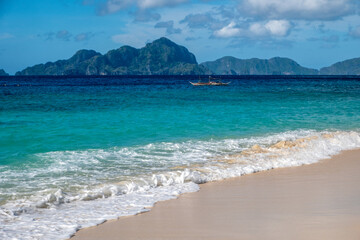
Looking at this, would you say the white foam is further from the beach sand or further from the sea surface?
the beach sand

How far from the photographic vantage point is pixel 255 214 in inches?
257

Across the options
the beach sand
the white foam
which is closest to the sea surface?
the white foam

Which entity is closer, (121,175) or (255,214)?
(255,214)

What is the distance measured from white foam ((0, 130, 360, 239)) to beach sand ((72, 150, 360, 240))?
497 mm

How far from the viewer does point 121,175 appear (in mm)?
9734

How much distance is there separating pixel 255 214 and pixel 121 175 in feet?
13.7

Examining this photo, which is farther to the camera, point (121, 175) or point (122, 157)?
point (122, 157)

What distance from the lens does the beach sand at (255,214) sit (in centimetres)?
562

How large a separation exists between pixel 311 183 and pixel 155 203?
3672mm

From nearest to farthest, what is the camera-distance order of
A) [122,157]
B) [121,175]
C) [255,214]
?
[255,214]
[121,175]
[122,157]

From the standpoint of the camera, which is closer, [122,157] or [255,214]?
[255,214]

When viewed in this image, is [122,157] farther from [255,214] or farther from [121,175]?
[255,214]

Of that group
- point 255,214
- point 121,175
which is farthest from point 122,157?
point 255,214

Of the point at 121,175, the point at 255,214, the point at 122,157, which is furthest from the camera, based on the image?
the point at 122,157
